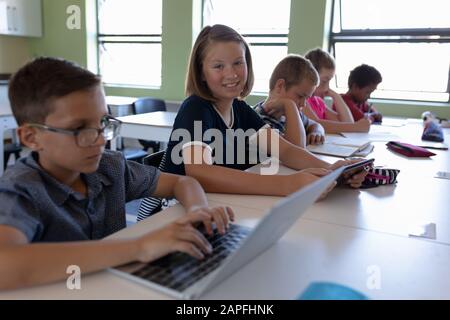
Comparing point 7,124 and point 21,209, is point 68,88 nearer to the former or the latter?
point 21,209

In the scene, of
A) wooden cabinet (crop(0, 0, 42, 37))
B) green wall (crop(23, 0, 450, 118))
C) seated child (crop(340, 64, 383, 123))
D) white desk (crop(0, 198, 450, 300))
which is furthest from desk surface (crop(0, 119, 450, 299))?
wooden cabinet (crop(0, 0, 42, 37))

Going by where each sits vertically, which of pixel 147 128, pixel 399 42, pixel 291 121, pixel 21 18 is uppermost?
pixel 21 18

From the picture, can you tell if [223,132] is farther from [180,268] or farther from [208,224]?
[180,268]

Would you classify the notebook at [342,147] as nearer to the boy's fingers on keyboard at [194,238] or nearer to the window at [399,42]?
the boy's fingers on keyboard at [194,238]

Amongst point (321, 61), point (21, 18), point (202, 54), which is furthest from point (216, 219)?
point (21, 18)

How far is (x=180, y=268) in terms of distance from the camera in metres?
0.65

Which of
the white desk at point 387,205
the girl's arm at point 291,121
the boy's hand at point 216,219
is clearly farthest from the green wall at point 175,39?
the boy's hand at point 216,219

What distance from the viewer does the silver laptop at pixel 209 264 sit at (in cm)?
56

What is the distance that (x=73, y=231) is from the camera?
2.69 feet

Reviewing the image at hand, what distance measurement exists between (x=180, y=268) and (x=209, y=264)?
0.16 ft

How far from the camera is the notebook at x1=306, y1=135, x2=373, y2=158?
1.79 meters

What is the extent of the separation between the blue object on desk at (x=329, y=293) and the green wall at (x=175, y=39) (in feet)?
12.3
